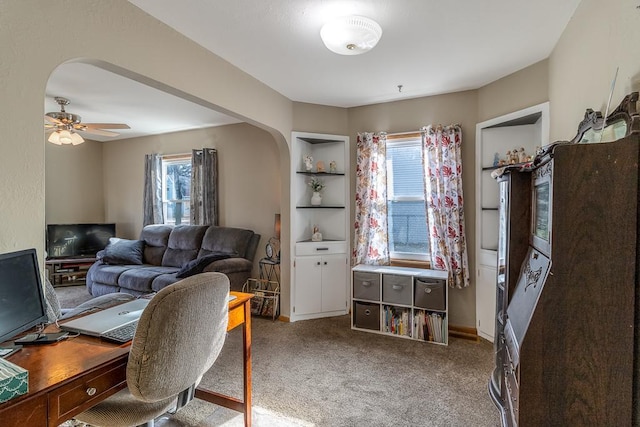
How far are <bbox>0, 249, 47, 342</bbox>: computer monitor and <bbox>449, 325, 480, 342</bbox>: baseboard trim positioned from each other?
3334 millimetres

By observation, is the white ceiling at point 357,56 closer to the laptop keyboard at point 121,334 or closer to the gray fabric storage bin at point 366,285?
the laptop keyboard at point 121,334

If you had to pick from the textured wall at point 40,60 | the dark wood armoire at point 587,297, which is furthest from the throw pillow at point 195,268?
the dark wood armoire at point 587,297

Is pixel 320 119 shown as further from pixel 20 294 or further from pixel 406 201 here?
pixel 20 294

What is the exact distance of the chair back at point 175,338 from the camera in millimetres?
1133

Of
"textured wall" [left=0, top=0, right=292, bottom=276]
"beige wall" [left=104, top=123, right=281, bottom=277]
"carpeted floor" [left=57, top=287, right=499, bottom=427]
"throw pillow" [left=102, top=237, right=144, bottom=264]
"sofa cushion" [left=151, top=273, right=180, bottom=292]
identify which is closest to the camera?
"textured wall" [left=0, top=0, right=292, bottom=276]

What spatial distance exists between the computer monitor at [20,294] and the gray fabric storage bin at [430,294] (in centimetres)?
284

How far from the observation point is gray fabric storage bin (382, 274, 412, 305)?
10.5ft

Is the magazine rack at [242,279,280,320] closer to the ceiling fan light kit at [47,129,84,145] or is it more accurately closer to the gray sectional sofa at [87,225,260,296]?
the gray sectional sofa at [87,225,260,296]

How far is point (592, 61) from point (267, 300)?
3.56 meters

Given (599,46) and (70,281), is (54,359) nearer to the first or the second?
(599,46)

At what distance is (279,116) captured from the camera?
11.1ft

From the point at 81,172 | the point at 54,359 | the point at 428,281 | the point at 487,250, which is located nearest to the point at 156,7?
the point at 54,359

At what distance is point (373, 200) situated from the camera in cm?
360

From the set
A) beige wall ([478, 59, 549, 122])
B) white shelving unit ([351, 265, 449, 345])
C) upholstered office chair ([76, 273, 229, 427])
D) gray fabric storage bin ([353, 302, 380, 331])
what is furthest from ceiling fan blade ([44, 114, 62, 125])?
beige wall ([478, 59, 549, 122])
